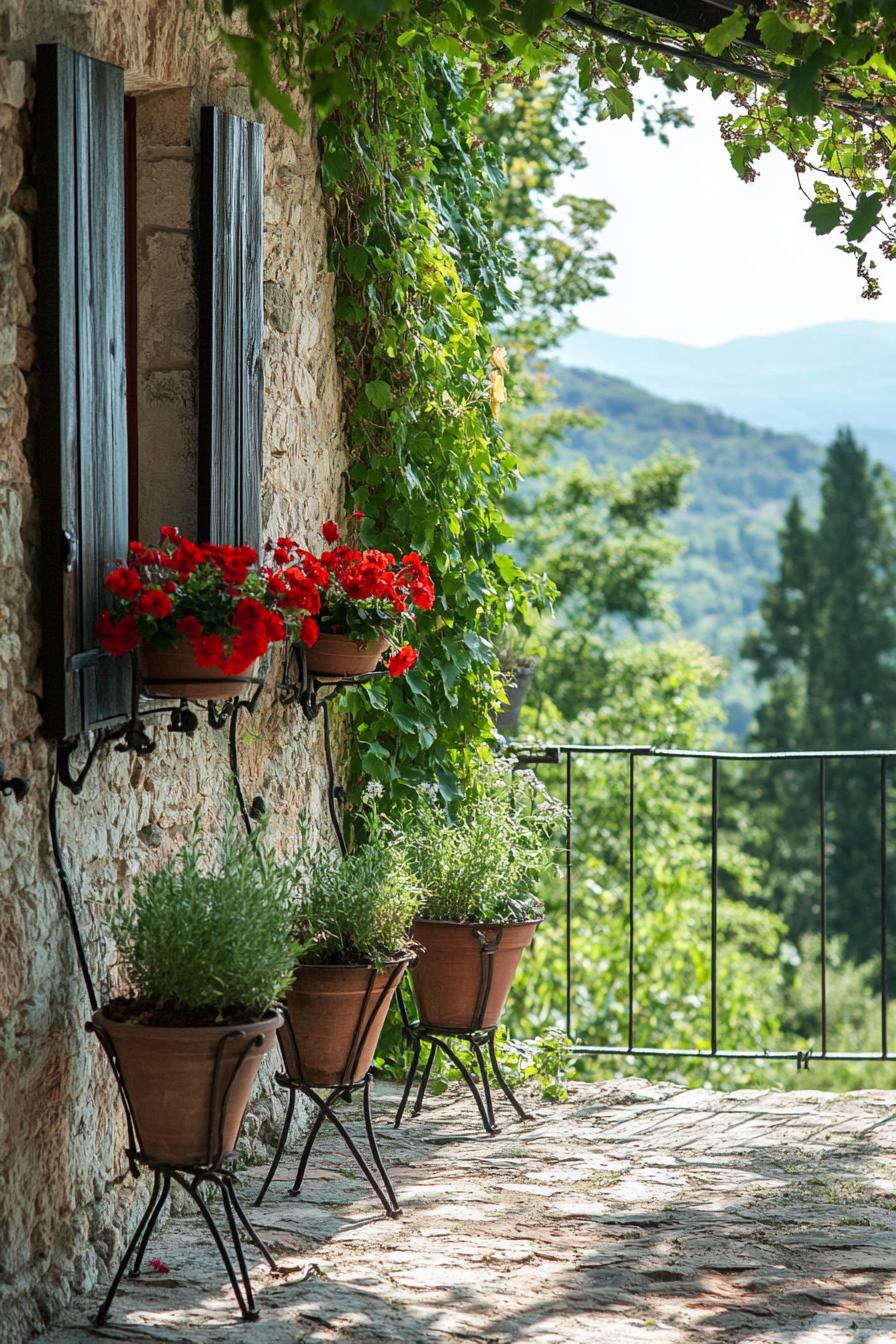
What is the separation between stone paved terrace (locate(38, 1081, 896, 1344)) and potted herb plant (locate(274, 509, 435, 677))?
1.23 metres

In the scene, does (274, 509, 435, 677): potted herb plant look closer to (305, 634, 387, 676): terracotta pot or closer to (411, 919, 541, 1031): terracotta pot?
(305, 634, 387, 676): terracotta pot

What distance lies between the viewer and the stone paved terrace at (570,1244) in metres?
2.80

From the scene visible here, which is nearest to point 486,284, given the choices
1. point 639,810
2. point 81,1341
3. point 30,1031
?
point 30,1031

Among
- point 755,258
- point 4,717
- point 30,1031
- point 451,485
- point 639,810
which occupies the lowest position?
point 639,810

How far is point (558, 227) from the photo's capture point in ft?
39.4

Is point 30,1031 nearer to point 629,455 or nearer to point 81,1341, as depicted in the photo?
point 81,1341

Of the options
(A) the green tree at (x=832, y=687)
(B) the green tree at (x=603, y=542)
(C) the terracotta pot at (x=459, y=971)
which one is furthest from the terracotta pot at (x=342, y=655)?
(A) the green tree at (x=832, y=687)

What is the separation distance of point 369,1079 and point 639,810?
10.4m

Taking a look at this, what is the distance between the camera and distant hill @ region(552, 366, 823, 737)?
35.6 m

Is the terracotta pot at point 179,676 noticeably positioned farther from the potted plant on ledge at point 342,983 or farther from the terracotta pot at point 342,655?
the terracotta pot at point 342,655

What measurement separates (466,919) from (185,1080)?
1453 mm

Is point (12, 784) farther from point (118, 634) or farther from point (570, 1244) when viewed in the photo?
point (570, 1244)

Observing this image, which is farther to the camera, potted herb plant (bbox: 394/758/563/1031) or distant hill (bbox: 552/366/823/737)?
distant hill (bbox: 552/366/823/737)

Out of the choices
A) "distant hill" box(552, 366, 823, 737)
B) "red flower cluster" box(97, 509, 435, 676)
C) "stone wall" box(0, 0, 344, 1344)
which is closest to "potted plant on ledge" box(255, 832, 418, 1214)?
"stone wall" box(0, 0, 344, 1344)
